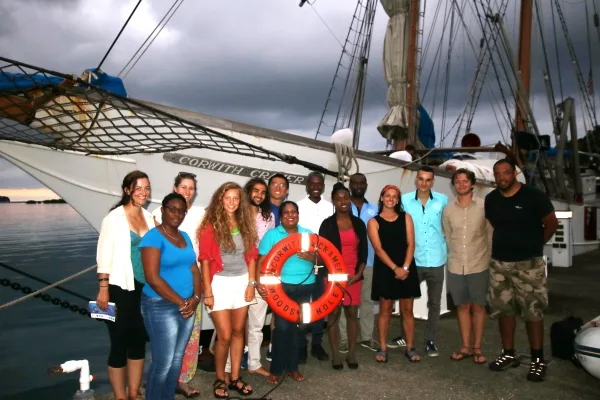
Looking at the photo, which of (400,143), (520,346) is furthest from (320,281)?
(400,143)

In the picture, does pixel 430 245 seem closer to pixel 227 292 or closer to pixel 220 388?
pixel 227 292

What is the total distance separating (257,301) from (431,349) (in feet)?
5.60

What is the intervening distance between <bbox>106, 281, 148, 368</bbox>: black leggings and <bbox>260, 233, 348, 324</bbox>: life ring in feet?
2.86

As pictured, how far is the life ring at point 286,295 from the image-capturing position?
3445mm

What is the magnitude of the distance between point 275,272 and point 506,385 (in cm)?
198

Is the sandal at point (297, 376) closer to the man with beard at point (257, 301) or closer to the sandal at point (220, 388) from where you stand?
Answer: the man with beard at point (257, 301)

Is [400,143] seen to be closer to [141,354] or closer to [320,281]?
[320,281]

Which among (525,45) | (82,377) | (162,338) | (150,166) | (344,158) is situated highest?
(525,45)

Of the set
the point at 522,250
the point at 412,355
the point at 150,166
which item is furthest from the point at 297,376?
the point at 150,166

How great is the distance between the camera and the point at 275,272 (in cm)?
345

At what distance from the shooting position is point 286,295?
3.55 m

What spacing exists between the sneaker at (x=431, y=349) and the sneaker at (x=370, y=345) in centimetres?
46

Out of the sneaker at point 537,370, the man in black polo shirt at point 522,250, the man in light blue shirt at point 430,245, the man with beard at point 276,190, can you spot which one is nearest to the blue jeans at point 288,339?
the man with beard at point 276,190

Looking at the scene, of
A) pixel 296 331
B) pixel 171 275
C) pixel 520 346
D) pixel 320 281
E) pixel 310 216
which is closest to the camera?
pixel 171 275
